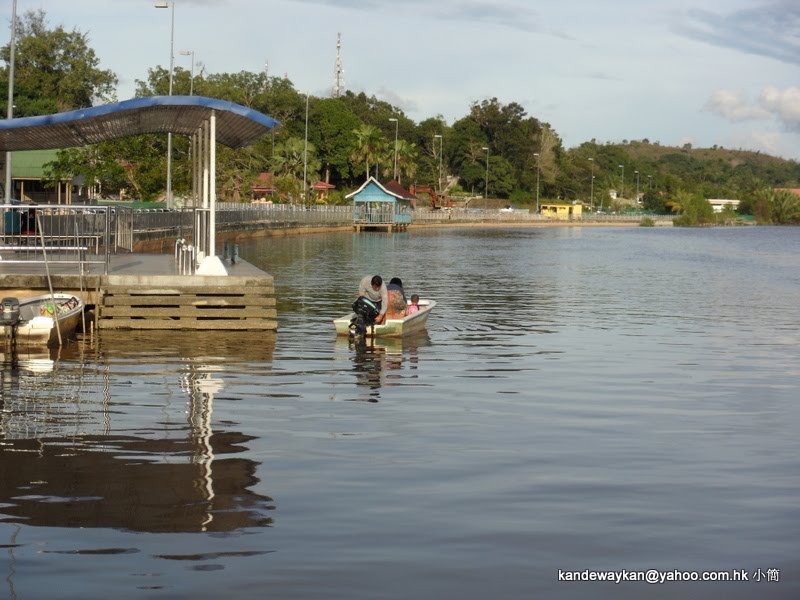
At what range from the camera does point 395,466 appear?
12.0 meters

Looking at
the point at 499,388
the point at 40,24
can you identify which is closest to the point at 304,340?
the point at 499,388

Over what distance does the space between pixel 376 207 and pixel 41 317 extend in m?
83.8

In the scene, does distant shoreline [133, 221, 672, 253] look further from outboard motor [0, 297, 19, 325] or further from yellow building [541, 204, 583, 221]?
outboard motor [0, 297, 19, 325]

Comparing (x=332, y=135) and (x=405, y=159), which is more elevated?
(x=332, y=135)

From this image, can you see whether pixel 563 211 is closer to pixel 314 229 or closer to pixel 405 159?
pixel 405 159

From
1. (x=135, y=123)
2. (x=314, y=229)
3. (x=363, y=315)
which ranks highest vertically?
(x=135, y=123)

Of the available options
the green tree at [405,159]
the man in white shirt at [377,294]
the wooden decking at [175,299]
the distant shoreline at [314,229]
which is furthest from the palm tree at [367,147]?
the man in white shirt at [377,294]

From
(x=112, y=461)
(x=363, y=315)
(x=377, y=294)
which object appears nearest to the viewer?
(x=112, y=461)

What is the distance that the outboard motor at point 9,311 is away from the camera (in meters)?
20.1

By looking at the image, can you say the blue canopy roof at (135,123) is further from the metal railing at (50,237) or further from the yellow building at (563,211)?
→ the yellow building at (563,211)

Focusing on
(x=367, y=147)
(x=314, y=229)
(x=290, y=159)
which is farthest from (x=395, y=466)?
(x=367, y=147)

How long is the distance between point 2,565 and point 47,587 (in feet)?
1.85

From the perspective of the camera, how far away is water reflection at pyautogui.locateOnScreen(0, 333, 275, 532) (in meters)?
9.98

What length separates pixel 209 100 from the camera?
2264 centimetres
